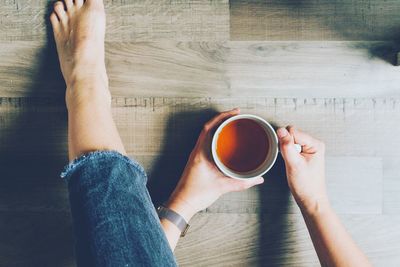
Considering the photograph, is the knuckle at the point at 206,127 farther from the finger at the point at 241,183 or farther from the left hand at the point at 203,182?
the finger at the point at 241,183

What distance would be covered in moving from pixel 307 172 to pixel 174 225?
0.31 meters

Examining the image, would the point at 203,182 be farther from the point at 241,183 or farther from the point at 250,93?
the point at 250,93

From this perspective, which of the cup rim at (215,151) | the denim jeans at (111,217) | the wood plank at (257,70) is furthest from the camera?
the wood plank at (257,70)

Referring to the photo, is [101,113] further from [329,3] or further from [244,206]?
[329,3]

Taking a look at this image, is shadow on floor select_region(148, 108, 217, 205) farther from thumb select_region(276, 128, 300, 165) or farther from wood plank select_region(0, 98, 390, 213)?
thumb select_region(276, 128, 300, 165)

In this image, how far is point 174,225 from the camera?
3.06ft

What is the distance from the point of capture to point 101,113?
35.4 inches

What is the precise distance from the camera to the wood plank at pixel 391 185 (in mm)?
967

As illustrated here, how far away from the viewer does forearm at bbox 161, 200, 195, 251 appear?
93cm

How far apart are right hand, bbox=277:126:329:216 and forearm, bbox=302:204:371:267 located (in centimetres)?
2

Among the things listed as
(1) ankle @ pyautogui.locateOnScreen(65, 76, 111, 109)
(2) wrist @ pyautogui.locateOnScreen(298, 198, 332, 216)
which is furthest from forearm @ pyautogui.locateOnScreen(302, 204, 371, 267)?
(1) ankle @ pyautogui.locateOnScreen(65, 76, 111, 109)

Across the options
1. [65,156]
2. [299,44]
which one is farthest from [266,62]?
[65,156]

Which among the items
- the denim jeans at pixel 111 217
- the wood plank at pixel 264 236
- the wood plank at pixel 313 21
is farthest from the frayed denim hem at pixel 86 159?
the wood plank at pixel 313 21

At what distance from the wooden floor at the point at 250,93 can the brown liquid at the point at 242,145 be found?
3.8 inches
